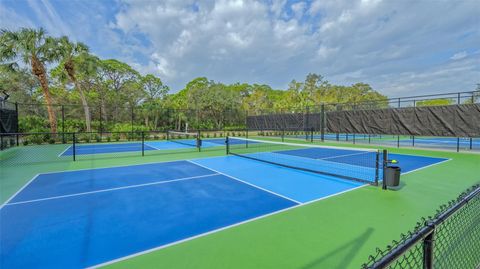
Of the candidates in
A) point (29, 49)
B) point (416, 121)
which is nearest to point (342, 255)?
point (416, 121)

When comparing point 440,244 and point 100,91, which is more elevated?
point 100,91

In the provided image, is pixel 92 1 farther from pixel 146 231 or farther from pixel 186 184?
pixel 146 231

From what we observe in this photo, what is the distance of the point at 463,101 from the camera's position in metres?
12.9

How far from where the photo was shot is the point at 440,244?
125 inches

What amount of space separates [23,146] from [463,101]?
26334 millimetres

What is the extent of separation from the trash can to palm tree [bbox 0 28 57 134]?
1976cm

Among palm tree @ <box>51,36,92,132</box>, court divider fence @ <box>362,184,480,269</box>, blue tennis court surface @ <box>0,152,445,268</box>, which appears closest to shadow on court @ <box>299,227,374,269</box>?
court divider fence @ <box>362,184,480,269</box>

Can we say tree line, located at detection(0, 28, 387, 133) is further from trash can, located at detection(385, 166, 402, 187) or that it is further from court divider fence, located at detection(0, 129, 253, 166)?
trash can, located at detection(385, 166, 402, 187)

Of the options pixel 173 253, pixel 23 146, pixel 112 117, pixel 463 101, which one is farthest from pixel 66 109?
pixel 463 101

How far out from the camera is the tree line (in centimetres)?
1675

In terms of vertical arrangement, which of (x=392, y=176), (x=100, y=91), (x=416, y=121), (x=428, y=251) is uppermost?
(x=100, y=91)

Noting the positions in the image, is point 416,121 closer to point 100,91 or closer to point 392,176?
point 392,176

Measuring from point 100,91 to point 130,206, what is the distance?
34160mm

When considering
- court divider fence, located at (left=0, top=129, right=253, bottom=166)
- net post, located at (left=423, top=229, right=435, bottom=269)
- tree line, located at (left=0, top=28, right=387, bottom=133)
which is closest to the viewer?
net post, located at (left=423, top=229, right=435, bottom=269)
